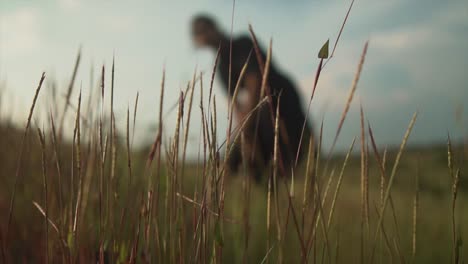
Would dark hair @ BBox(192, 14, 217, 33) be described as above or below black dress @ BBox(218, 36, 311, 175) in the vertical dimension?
above

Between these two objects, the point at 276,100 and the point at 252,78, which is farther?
the point at 276,100

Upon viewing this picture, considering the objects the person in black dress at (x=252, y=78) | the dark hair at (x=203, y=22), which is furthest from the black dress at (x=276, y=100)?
the dark hair at (x=203, y=22)

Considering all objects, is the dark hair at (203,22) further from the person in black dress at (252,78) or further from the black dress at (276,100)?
the black dress at (276,100)

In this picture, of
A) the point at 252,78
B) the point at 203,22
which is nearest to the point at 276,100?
the point at 252,78

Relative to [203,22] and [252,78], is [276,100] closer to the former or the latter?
[252,78]

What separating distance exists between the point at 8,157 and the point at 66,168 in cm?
64

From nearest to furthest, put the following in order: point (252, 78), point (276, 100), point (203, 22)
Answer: point (252, 78) → point (276, 100) → point (203, 22)

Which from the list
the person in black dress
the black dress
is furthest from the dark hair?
the black dress

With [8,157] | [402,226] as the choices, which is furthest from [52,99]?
[402,226]

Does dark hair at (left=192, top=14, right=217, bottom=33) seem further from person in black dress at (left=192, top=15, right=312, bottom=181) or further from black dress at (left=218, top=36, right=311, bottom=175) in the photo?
black dress at (left=218, top=36, right=311, bottom=175)

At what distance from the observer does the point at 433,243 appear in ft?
8.43

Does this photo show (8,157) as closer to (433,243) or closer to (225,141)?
(225,141)

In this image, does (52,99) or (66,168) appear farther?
(66,168)

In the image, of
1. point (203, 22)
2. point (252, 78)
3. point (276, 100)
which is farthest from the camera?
point (203, 22)
